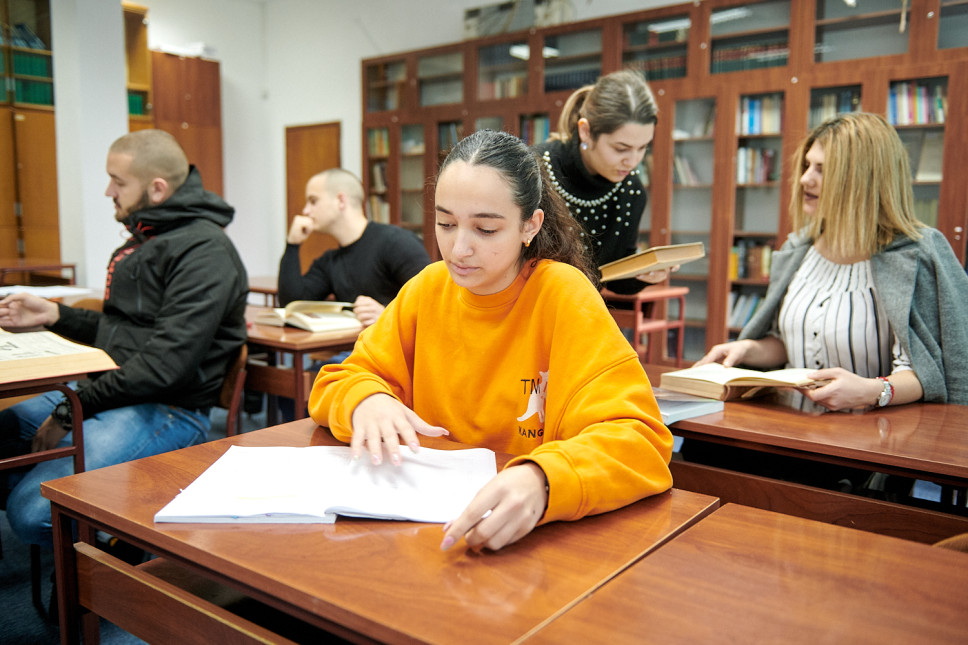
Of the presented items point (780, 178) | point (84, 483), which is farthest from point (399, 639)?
point (780, 178)

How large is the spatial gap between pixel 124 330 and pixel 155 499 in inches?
51.3

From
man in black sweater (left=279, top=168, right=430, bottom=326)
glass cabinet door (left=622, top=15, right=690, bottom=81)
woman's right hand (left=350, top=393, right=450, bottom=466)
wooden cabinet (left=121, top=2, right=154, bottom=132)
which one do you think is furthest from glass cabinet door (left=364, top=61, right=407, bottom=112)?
woman's right hand (left=350, top=393, right=450, bottom=466)

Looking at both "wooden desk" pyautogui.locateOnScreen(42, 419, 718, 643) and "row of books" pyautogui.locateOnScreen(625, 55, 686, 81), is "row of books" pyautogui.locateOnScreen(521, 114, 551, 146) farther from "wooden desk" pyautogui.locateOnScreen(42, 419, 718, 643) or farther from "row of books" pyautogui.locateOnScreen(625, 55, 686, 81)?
"wooden desk" pyautogui.locateOnScreen(42, 419, 718, 643)

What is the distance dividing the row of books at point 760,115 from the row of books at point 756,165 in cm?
13

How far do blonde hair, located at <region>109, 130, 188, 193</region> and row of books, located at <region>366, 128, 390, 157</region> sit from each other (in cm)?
465

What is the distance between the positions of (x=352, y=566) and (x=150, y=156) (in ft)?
5.93

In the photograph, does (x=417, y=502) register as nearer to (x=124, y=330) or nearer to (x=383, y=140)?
(x=124, y=330)

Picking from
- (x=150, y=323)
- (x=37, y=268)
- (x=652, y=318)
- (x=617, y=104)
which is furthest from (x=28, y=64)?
(x=617, y=104)

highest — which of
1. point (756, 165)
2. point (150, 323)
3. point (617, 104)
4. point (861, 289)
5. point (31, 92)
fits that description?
point (31, 92)

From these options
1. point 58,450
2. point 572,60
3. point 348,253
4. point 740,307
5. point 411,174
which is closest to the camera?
point 58,450

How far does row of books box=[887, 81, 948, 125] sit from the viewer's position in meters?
4.06

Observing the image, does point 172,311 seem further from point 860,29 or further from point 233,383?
point 860,29

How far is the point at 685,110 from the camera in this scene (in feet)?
16.2

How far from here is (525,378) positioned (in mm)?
1141
